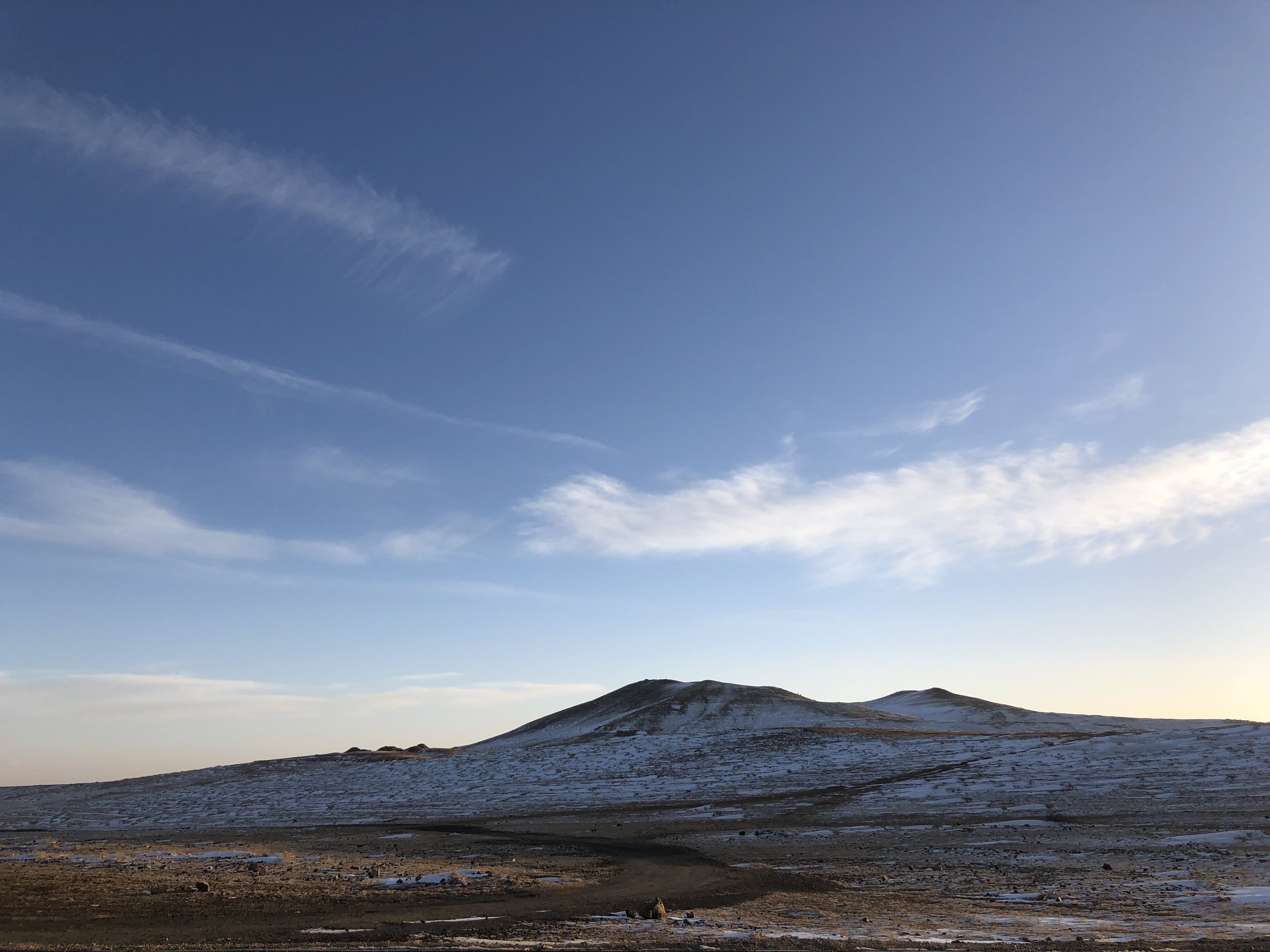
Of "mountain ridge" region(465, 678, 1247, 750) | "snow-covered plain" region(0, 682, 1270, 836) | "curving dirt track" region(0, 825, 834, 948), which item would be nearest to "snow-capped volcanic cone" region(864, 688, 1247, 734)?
"mountain ridge" region(465, 678, 1247, 750)

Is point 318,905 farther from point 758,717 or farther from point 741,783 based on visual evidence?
point 758,717

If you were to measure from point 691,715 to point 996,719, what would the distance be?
41192 mm

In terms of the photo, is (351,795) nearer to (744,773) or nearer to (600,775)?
(600,775)

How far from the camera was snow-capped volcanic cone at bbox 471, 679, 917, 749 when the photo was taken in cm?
9544

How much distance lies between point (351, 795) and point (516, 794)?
1458 centimetres

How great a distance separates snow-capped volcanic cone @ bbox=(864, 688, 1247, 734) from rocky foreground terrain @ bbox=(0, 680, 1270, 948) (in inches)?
799

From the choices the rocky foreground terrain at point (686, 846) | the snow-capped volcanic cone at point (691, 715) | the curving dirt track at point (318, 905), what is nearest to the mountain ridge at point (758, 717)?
the snow-capped volcanic cone at point (691, 715)

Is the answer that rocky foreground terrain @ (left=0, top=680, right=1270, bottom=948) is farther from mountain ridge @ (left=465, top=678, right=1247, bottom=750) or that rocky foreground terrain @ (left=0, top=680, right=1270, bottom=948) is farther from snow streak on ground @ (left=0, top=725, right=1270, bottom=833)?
mountain ridge @ (left=465, top=678, right=1247, bottom=750)

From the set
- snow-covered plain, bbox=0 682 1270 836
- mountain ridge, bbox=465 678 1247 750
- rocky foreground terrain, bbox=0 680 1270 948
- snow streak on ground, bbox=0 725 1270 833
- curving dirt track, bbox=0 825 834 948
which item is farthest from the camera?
mountain ridge, bbox=465 678 1247 750

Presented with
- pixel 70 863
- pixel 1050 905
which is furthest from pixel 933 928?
pixel 70 863

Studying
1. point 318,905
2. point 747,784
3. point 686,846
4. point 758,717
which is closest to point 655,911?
point 318,905

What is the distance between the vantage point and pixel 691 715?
103m

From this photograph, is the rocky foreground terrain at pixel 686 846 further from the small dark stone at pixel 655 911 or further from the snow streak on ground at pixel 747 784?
the snow streak on ground at pixel 747 784

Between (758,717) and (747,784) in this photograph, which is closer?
(747,784)
